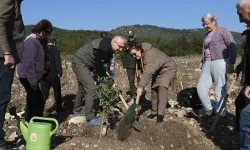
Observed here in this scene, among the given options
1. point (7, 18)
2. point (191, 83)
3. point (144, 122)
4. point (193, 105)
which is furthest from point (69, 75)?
point (7, 18)

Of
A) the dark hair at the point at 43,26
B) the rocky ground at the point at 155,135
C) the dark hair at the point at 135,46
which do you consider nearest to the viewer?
the rocky ground at the point at 155,135

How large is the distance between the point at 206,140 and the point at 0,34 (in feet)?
12.1

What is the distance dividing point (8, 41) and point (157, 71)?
123 inches

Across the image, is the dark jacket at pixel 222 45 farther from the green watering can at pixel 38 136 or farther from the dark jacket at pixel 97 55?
the green watering can at pixel 38 136

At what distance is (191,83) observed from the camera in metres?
11.4

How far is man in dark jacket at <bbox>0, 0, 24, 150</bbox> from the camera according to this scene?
434 cm

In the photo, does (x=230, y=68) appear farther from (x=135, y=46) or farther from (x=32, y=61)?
(x=32, y=61)

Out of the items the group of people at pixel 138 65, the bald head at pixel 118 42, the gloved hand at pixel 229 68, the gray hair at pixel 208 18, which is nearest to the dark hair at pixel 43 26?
the group of people at pixel 138 65

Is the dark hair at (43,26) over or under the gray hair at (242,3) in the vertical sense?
under

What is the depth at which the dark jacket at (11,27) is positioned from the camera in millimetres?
4332

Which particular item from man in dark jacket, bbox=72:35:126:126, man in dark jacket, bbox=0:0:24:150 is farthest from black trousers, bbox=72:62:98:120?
A: man in dark jacket, bbox=0:0:24:150

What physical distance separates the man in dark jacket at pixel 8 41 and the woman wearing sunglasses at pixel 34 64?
1111 mm

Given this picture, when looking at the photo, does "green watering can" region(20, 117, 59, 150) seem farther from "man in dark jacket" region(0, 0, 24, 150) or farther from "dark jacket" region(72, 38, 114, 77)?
"dark jacket" region(72, 38, 114, 77)

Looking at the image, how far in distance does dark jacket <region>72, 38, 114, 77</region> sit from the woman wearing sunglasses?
2.08 ft
